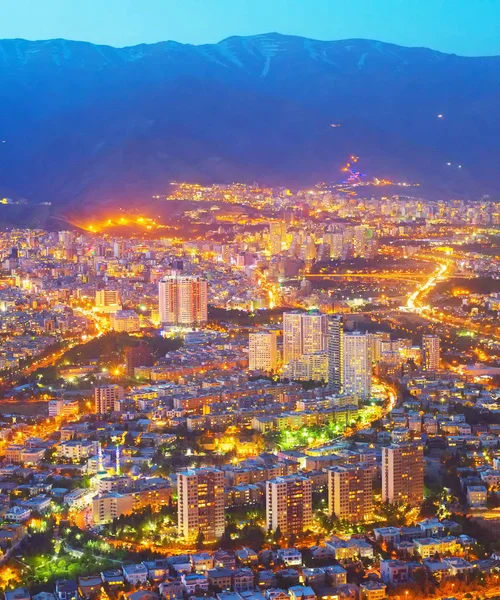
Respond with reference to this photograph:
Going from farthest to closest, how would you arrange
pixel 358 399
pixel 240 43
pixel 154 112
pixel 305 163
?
pixel 240 43
pixel 154 112
pixel 305 163
pixel 358 399

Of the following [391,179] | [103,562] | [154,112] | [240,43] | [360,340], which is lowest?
[103,562]

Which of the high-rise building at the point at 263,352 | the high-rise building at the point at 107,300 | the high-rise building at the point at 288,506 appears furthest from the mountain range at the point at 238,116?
the high-rise building at the point at 288,506

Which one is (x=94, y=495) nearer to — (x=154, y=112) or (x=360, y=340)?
(x=360, y=340)

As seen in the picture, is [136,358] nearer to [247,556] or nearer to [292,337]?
[292,337]

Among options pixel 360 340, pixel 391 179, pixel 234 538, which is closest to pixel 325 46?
pixel 391 179

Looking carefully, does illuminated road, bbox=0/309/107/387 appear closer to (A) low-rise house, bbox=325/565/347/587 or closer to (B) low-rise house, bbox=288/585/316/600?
(A) low-rise house, bbox=325/565/347/587

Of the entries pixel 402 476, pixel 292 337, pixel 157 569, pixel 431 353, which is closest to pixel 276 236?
pixel 292 337

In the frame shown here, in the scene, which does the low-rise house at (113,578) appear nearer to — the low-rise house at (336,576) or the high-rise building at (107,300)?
the low-rise house at (336,576)
